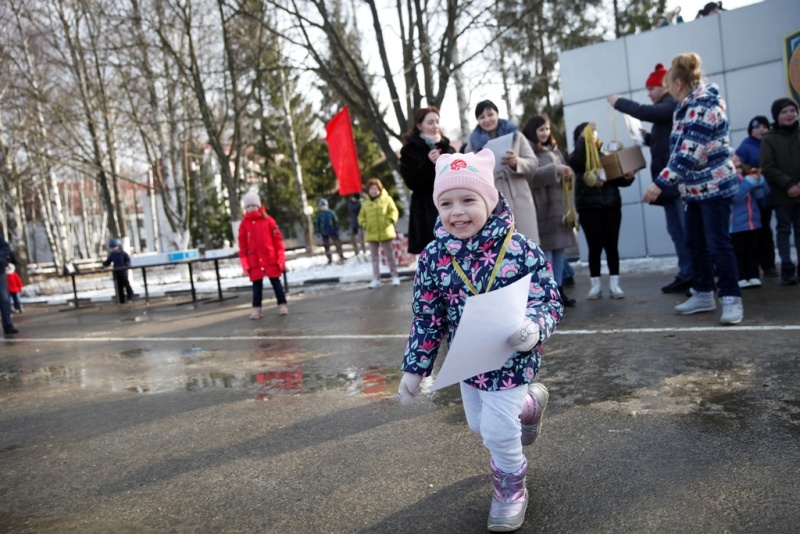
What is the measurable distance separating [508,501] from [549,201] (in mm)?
5182

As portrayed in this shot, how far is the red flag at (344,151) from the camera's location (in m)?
16.6

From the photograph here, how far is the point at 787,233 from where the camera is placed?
25.6 feet

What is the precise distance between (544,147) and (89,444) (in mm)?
5240

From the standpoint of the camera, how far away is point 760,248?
852 cm

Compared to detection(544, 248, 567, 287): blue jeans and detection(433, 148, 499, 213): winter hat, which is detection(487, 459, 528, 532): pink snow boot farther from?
detection(544, 248, 567, 287): blue jeans

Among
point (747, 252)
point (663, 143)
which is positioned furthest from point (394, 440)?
point (747, 252)

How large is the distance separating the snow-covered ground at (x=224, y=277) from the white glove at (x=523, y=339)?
7916 millimetres

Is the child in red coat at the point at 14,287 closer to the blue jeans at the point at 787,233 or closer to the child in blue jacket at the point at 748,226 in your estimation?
the child in blue jacket at the point at 748,226

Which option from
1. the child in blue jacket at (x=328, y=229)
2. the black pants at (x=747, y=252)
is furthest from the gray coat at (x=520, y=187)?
the child in blue jacket at (x=328, y=229)

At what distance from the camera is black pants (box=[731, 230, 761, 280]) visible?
7699 mm

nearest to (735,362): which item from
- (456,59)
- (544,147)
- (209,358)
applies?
(544,147)

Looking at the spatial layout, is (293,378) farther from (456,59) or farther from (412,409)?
(456,59)

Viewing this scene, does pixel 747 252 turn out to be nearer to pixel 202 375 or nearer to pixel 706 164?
pixel 706 164

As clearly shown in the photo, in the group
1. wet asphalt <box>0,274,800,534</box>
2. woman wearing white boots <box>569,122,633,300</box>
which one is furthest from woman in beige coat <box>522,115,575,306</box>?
wet asphalt <box>0,274,800,534</box>
